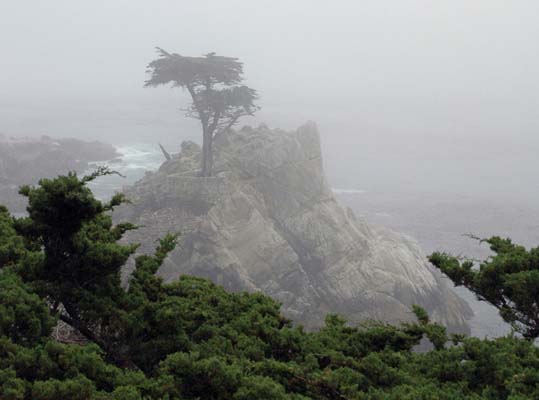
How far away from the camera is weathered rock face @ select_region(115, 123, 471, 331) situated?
25.7m

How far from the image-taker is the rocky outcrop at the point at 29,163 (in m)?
40.1

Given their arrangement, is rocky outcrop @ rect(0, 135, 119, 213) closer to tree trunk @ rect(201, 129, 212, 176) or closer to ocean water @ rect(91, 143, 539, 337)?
ocean water @ rect(91, 143, 539, 337)

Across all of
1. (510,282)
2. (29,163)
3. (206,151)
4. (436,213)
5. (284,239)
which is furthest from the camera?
(436,213)

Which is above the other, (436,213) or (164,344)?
(164,344)

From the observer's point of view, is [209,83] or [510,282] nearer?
[510,282]

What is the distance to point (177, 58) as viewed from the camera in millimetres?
30312

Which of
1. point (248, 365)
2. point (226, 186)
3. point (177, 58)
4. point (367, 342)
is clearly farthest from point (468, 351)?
point (177, 58)

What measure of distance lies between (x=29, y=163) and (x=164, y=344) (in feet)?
152

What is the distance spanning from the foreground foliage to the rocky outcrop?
115ft

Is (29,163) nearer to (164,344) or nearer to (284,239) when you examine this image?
(284,239)

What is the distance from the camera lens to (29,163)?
46.2 meters

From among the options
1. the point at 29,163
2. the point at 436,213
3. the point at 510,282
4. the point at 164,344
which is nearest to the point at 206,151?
the point at 29,163

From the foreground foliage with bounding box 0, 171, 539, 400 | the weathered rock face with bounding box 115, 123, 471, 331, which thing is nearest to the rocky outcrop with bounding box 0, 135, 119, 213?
the weathered rock face with bounding box 115, 123, 471, 331

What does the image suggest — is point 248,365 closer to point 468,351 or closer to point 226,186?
point 468,351
